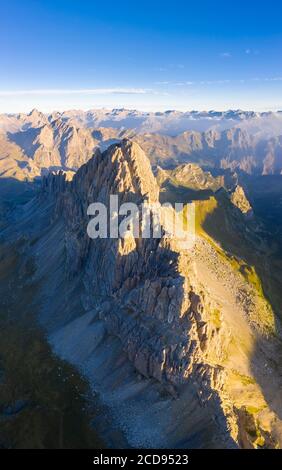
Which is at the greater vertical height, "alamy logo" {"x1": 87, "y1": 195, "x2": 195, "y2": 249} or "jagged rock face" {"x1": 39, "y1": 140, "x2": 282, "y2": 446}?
"alamy logo" {"x1": 87, "y1": 195, "x2": 195, "y2": 249}

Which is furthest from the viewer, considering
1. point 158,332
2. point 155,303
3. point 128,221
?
point 128,221

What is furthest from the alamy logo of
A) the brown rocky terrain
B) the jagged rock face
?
the brown rocky terrain

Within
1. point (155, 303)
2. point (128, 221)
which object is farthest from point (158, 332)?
point (128, 221)

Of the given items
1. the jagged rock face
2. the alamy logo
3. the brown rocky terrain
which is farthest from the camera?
the alamy logo

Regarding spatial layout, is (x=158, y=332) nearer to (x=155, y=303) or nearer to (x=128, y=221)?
(x=155, y=303)

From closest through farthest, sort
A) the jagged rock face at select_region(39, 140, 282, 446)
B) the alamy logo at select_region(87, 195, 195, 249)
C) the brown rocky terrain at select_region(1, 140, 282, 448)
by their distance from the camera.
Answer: the brown rocky terrain at select_region(1, 140, 282, 448) → the jagged rock face at select_region(39, 140, 282, 446) → the alamy logo at select_region(87, 195, 195, 249)

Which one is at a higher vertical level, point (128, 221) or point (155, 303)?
point (128, 221)

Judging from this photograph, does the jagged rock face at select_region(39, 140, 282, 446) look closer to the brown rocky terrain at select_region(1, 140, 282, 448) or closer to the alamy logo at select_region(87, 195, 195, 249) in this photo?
the brown rocky terrain at select_region(1, 140, 282, 448)

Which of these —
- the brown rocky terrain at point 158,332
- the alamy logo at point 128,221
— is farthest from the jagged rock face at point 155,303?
the alamy logo at point 128,221

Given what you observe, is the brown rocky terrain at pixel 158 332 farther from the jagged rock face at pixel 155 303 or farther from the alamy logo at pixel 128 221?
the alamy logo at pixel 128 221

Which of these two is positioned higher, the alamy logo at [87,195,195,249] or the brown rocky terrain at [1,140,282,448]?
the alamy logo at [87,195,195,249]

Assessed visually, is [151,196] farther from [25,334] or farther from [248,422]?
[248,422]

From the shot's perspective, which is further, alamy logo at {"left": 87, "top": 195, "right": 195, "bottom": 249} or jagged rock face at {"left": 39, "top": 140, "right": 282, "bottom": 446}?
alamy logo at {"left": 87, "top": 195, "right": 195, "bottom": 249}
